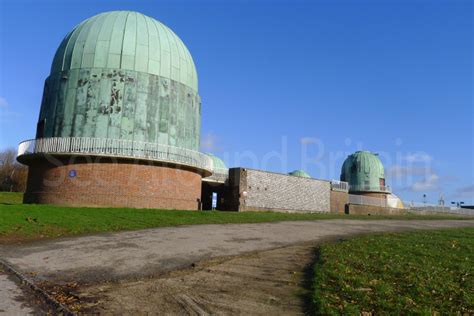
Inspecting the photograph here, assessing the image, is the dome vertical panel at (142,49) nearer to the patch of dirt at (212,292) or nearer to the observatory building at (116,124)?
the observatory building at (116,124)

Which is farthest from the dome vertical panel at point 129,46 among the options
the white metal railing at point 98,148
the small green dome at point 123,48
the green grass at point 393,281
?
the green grass at point 393,281

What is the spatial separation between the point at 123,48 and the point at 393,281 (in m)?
21.8

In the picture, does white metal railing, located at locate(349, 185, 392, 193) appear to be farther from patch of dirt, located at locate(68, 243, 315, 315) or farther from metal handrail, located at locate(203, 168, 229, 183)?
patch of dirt, located at locate(68, 243, 315, 315)

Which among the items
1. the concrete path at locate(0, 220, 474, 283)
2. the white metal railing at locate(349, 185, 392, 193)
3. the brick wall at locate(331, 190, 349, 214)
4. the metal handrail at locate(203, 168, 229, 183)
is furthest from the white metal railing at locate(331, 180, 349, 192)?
the concrete path at locate(0, 220, 474, 283)

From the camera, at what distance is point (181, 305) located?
5.80m

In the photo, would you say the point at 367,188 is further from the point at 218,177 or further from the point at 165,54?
the point at 165,54

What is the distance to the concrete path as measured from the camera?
27.0 ft

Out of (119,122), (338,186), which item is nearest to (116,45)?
(119,122)

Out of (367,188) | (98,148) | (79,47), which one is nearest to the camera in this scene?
(98,148)

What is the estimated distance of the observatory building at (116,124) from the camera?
2233 centimetres

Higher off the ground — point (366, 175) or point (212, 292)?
point (366, 175)

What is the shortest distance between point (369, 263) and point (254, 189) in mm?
23322

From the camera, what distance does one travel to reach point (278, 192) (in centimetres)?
3344

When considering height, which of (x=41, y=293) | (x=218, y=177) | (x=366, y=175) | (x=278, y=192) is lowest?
(x=41, y=293)
